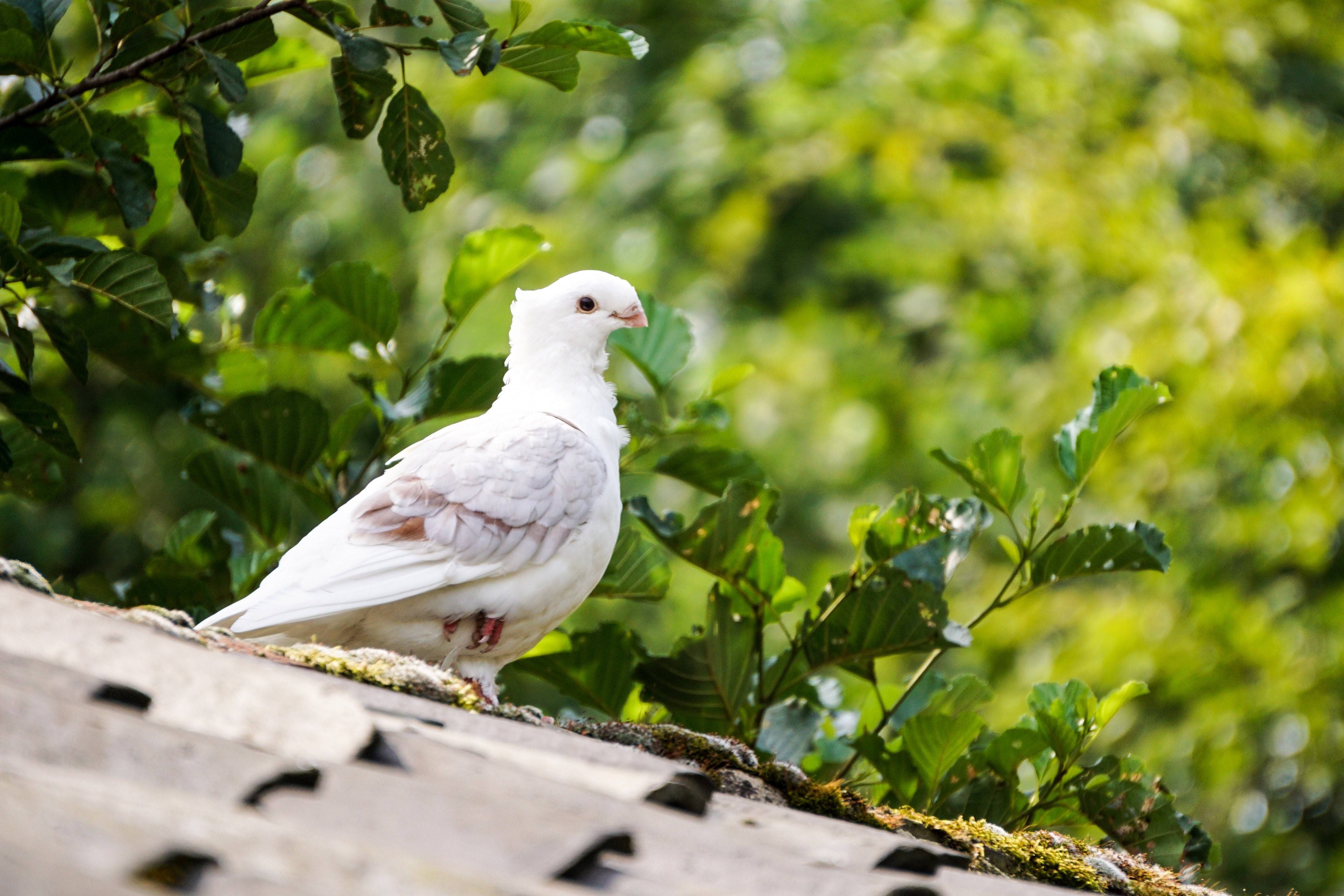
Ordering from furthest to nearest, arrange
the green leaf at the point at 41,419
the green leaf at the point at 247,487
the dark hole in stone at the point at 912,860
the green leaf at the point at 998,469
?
Answer: the green leaf at the point at 247,487 → the green leaf at the point at 998,469 → the green leaf at the point at 41,419 → the dark hole in stone at the point at 912,860

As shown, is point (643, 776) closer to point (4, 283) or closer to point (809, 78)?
point (4, 283)

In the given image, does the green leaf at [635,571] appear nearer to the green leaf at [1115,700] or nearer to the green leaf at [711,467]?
the green leaf at [711,467]

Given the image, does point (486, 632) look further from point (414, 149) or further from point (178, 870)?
point (178, 870)

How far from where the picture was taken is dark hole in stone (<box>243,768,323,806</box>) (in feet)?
4.67

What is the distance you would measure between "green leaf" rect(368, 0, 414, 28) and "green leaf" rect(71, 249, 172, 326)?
765mm

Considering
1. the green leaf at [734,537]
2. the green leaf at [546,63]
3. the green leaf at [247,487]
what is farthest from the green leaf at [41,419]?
the green leaf at [734,537]

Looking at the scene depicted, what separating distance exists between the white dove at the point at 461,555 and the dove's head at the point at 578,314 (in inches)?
14.3

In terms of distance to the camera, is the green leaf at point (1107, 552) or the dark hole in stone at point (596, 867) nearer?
the dark hole in stone at point (596, 867)

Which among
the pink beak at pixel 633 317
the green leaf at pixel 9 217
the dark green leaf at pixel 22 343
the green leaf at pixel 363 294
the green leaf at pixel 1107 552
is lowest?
the dark green leaf at pixel 22 343

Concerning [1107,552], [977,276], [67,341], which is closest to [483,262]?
[67,341]

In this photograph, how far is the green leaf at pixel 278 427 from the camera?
3855mm

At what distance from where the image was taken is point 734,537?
360cm

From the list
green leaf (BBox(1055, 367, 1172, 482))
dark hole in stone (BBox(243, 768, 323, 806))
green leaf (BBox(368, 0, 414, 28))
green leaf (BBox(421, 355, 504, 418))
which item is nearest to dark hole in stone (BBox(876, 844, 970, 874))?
dark hole in stone (BBox(243, 768, 323, 806))

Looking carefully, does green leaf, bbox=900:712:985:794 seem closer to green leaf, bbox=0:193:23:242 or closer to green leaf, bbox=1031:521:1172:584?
green leaf, bbox=1031:521:1172:584
